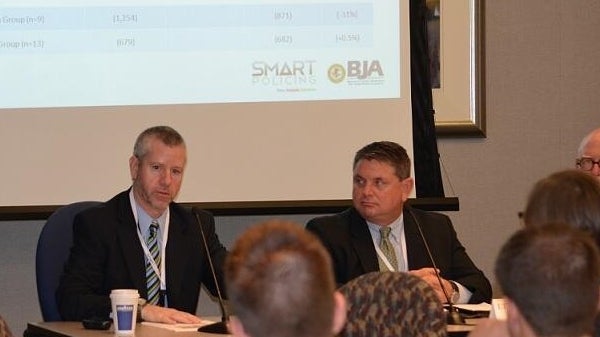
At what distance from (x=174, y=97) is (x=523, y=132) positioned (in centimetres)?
180

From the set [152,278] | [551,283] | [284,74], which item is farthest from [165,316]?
[551,283]

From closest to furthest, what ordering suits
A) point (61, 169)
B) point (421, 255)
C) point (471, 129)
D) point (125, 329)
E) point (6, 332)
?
point (6, 332) → point (125, 329) → point (421, 255) → point (61, 169) → point (471, 129)

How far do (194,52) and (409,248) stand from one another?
1402mm

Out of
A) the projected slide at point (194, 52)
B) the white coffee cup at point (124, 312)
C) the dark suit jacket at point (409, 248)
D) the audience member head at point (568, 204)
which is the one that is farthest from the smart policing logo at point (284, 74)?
the audience member head at point (568, 204)

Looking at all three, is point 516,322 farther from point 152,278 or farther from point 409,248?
point 409,248

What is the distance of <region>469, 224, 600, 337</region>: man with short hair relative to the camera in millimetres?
2080

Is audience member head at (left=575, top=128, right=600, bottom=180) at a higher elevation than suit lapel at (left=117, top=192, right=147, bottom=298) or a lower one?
higher

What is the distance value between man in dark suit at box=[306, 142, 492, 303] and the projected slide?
0.72 m

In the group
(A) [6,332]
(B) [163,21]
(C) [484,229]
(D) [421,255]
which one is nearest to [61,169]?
(B) [163,21]

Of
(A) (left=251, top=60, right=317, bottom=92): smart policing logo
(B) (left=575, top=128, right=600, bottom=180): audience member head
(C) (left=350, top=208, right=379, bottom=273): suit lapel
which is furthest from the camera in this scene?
(A) (left=251, top=60, right=317, bottom=92): smart policing logo

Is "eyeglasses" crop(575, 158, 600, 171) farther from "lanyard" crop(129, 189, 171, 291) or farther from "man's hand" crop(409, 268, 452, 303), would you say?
"lanyard" crop(129, 189, 171, 291)

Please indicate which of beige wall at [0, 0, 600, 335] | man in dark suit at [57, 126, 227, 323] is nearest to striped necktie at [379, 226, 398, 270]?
man in dark suit at [57, 126, 227, 323]

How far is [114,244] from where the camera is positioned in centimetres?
410

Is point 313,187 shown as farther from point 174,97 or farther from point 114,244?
point 114,244
